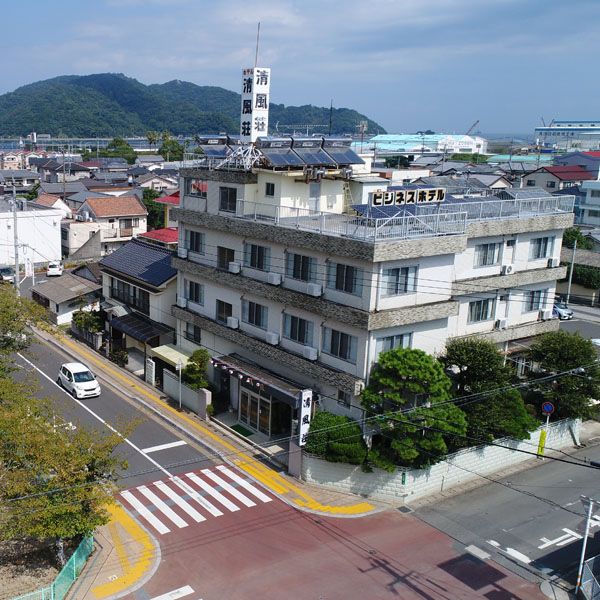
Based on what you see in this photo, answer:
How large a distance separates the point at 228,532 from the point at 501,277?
20.2 meters

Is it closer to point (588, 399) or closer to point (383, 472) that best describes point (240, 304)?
point (383, 472)

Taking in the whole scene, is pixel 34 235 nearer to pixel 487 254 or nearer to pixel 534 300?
pixel 487 254

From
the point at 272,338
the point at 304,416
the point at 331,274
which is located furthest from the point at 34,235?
the point at 304,416

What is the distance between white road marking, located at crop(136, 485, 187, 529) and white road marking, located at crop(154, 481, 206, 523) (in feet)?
1.53

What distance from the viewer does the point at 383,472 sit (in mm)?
27578

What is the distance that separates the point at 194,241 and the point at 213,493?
55.4 ft

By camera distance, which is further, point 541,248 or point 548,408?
point 541,248

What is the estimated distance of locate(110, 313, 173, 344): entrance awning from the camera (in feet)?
137

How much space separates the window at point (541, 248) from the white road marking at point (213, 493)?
22.4 meters

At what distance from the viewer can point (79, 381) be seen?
3825cm

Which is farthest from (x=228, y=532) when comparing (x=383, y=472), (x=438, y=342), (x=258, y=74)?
(x=258, y=74)

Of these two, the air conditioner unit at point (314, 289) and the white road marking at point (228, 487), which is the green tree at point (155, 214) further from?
the white road marking at point (228, 487)

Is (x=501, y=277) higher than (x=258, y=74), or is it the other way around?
(x=258, y=74)

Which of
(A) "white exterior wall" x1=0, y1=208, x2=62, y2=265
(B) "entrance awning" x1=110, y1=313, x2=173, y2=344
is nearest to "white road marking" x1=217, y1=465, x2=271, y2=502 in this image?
(B) "entrance awning" x1=110, y1=313, x2=173, y2=344
